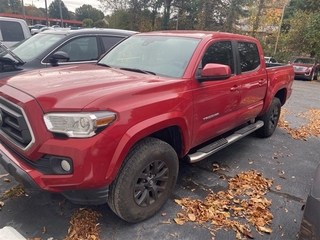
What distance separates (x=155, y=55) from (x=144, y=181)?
1583 millimetres

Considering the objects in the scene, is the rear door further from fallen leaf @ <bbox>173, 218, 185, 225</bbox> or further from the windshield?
fallen leaf @ <bbox>173, 218, 185, 225</bbox>

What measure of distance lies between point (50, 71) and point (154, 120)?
4.71ft

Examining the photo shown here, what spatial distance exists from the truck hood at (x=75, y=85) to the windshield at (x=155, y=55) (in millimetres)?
260

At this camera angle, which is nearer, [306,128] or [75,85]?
[75,85]

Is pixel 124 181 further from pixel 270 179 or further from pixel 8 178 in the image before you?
pixel 270 179

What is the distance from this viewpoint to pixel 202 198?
125 inches

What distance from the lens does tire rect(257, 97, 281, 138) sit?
516 centimetres

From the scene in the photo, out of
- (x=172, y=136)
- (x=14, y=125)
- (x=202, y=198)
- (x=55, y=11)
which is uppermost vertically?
(x=55, y=11)

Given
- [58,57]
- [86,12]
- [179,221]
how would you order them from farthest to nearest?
[86,12] → [58,57] → [179,221]

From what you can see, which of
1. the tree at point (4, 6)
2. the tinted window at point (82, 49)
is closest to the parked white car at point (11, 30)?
the tinted window at point (82, 49)

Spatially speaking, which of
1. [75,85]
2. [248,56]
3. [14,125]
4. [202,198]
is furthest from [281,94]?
[14,125]

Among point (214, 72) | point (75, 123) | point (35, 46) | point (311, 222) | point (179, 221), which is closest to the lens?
point (311, 222)

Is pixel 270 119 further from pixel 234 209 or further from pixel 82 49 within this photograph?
pixel 82 49

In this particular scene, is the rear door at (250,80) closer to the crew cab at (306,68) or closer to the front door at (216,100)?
the front door at (216,100)
